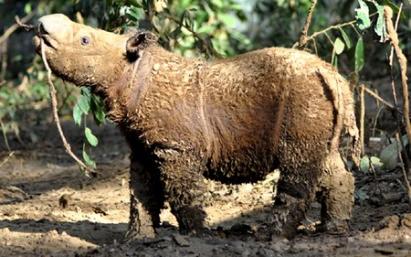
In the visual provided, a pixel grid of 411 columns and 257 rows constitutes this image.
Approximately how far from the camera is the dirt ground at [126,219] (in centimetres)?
533

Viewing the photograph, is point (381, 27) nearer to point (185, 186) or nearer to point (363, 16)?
point (363, 16)

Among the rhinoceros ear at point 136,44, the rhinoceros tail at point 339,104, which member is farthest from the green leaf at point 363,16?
the rhinoceros ear at point 136,44

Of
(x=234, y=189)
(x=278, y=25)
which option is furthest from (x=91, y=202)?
(x=278, y=25)

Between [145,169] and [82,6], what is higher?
[82,6]

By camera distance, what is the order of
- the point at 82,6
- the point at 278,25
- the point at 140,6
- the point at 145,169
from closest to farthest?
the point at 145,169, the point at 140,6, the point at 82,6, the point at 278,25

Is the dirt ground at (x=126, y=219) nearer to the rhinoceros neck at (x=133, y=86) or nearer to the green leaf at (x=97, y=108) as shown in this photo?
the green leaf at (x=97, y=108)

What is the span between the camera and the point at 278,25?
14000 millimetres

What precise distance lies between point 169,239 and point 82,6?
13.0 ft

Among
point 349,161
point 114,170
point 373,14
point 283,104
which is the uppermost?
point 373,14

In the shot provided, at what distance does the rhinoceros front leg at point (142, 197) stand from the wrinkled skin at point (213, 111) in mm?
86

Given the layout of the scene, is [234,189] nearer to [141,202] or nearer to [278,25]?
[141,202]

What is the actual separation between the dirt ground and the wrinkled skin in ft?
0.96

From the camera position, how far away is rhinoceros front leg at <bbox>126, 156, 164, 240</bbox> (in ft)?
19.2

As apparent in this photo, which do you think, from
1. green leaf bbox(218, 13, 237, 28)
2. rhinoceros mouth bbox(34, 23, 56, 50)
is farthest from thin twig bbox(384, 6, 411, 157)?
green leaf bbox(218, 13, 237, 28)
